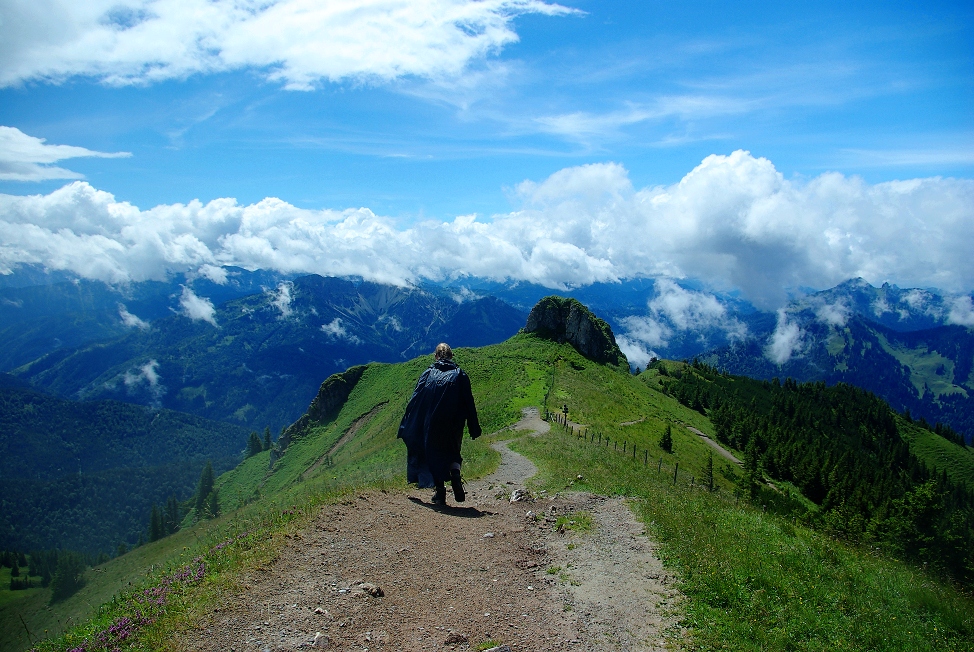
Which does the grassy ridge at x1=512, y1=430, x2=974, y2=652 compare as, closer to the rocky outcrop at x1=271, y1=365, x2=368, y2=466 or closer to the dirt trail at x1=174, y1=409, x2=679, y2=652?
the dirt trail at x1=174, y1=409, x2=679, y2=652

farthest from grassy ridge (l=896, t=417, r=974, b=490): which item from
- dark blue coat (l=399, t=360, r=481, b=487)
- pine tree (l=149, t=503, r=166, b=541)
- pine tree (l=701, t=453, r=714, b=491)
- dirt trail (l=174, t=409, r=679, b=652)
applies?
pine tree (l=149, t=503, r=166, b=541)

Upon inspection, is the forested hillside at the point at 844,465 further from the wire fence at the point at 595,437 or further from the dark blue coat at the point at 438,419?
the dark blue coat at the point at 438,419

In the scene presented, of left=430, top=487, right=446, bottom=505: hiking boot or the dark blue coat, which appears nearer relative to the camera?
the dark blue coat

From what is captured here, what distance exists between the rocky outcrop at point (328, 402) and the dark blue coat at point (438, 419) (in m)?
95.9

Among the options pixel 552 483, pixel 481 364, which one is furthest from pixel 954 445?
pixel 552 483

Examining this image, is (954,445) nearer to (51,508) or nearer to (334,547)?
(334,547)

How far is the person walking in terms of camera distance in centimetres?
1323

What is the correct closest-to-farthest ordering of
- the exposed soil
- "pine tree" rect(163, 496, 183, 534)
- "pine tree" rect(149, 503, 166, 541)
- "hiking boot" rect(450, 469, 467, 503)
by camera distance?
"hiking boot" rect(450, 469, 467, 503)
the exposed soil
"pine tree" rect(149, 503, 166, 541)
"pine tree" rect(163, 496, 183, 534)

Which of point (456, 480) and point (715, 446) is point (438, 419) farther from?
point (715, 446)

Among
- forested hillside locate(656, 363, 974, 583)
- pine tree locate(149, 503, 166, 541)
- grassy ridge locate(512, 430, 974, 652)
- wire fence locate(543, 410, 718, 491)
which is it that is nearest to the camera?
grassy ridge locate(512, 430, 974, 652)

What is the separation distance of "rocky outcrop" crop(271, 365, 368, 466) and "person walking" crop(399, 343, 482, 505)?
9570 centimetres

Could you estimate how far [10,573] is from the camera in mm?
133000

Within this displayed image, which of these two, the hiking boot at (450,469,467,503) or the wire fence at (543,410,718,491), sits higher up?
the hiking boot at (450,469,467,503)

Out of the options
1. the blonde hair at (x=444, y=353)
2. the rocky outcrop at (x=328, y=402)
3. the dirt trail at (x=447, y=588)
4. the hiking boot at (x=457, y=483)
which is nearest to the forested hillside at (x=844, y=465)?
the dirt trail at (x=447, y=588)
